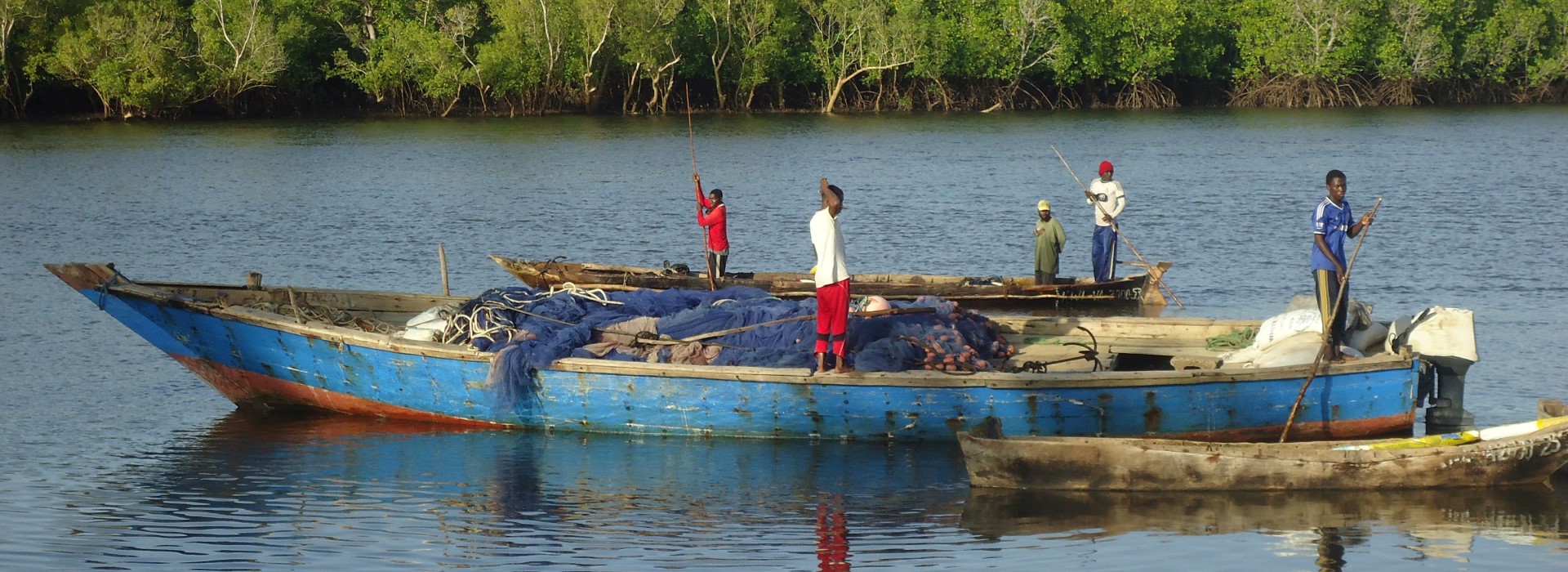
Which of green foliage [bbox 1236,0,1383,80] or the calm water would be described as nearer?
the calm water

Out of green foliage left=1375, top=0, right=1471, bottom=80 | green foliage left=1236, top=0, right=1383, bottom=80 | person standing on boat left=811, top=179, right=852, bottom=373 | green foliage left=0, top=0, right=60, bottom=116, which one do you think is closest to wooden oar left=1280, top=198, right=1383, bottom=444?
person standing on boat left=811, top=179, right=852, bottom=373

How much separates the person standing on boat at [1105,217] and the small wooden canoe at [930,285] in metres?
0.26

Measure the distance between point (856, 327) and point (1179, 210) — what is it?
17.4 m

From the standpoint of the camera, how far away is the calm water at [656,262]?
8797 mm

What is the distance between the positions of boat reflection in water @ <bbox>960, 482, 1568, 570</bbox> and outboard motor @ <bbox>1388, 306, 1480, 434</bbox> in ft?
3.28

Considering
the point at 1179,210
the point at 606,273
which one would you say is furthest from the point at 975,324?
the point at 1179,210

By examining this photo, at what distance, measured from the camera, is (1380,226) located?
79.0 feet

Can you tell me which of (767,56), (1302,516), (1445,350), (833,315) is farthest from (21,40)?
(1302,516)

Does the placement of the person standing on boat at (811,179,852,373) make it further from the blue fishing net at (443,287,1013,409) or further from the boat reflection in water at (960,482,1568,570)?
the boat reflection in water at (960,482,1568,570)

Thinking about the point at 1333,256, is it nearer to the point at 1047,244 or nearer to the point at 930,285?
the point at 1047,244

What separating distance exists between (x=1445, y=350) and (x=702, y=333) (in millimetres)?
4889

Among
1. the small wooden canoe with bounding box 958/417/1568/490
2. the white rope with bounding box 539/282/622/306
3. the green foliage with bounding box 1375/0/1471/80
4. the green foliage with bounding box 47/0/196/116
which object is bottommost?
the small wooden canoe with bounding box 958/417/1568/490

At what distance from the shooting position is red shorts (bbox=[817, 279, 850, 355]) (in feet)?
33.4

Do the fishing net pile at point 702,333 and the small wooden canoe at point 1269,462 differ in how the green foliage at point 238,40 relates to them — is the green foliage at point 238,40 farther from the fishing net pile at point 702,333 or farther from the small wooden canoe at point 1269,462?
the small wooden canoe at point 1269,462
